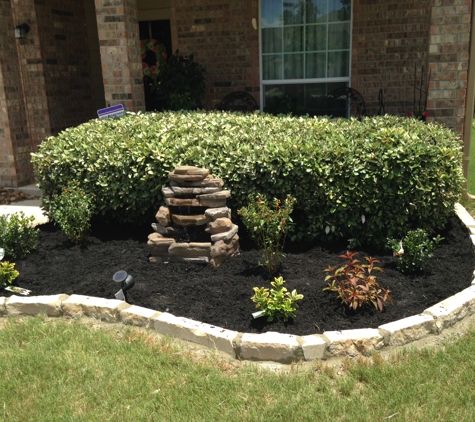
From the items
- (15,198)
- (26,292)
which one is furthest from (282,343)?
(15,198)

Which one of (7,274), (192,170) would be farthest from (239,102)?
(7,274)

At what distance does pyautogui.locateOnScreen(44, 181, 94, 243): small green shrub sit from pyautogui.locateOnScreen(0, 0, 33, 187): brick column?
3566 mm

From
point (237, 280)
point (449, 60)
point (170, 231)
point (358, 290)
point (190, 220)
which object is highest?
point (449, 60)

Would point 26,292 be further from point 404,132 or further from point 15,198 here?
point 15,198

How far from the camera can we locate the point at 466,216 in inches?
210

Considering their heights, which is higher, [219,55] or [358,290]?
[219,55]

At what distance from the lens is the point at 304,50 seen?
822 centimetres

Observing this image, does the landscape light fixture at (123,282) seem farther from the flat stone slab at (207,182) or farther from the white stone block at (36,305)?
the flat stone slab at (207,182)

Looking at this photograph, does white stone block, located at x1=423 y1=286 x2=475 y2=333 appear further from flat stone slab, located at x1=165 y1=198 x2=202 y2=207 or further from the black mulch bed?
flat stone slab, located at x1=165 y1=198 x2=202 y2=207

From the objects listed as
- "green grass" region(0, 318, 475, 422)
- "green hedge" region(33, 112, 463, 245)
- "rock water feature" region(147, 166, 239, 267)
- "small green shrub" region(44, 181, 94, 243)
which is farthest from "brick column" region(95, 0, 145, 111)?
"green grass" region(0, 318, 475, 422)

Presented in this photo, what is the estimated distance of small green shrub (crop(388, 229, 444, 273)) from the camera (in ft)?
13.4

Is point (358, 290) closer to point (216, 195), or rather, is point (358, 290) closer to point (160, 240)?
point (216, 195)

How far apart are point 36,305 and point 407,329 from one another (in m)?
2.74

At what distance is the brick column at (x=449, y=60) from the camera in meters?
5.59
